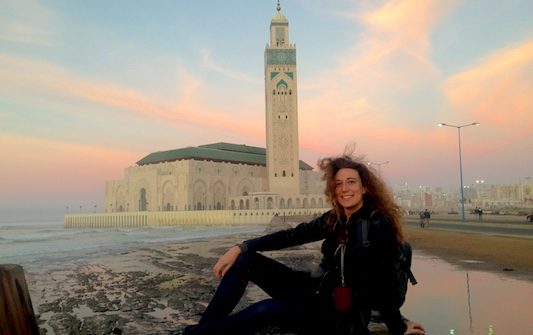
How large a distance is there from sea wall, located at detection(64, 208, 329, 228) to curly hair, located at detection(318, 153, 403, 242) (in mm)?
57768

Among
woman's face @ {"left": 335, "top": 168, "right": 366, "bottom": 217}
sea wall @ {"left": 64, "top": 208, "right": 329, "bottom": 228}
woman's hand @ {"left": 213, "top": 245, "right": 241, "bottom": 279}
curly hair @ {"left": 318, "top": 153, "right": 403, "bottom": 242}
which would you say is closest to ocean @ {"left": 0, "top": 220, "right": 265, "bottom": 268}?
woman's hand @ {"left": 213, "top": 245, "right": 241, "bottom": 279}

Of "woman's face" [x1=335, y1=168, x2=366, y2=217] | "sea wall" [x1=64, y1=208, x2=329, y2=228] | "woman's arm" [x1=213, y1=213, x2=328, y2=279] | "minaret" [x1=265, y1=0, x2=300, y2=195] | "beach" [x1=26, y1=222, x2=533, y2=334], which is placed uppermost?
"minaret" [x1=265, y1=0, x2=300, y2=195]

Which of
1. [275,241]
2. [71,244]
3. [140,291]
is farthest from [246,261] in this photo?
[71,244]

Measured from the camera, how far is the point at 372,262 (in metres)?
2.75

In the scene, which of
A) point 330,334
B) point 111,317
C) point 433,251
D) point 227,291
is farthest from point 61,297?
point 433,251

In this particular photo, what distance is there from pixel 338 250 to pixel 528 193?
192098 millimetres

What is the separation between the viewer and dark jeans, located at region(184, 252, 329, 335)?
2797mm

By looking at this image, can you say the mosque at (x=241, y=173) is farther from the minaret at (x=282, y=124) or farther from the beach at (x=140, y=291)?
the beach at (x=140, y=291)

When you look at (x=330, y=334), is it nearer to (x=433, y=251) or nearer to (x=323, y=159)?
(x=323, y=159)

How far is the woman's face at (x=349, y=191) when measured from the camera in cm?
321

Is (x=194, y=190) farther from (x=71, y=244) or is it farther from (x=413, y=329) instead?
(x=413, y=329)

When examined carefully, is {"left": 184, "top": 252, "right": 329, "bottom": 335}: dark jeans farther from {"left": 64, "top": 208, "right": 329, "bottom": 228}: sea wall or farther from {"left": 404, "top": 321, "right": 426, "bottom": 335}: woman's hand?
{"left": 64, "top": 208, "right": 329, "bottom": 228}: sea wall

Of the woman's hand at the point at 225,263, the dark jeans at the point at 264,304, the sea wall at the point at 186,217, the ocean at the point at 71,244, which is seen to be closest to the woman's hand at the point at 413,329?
the dark jeans at the point at 264,304

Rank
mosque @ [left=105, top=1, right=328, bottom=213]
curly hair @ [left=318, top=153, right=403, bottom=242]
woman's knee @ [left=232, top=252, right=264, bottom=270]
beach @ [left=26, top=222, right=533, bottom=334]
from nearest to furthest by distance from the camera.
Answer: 1. curly hair @ [left=318, top=153, right=403, bottom=242]
2. woman's knee @ [left=232, top=252, right=264, bottom=270]
3. beach @ [left=26, top=222, right=533, bottom=334]
4. mosque @ [left=105, top=1, right=328, bottom=213]
